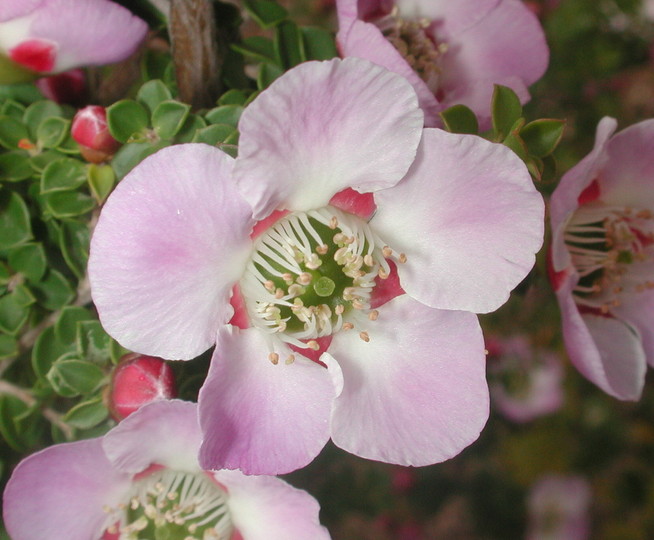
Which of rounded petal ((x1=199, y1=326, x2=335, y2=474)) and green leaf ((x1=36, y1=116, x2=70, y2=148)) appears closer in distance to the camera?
rounded petal ((x1=199, y1=326, x2=335, y2=474))

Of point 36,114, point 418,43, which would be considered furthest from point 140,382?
point 418,43

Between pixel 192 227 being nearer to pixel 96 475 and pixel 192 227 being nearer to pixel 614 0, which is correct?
pixel 96 475

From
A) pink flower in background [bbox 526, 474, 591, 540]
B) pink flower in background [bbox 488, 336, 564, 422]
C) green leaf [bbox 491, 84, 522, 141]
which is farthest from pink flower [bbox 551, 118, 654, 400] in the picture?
pink flower in background [bbox 526, 474, 591, 540]

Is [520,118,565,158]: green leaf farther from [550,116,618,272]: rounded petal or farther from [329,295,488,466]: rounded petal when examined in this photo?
[329,295,488,466]: rounded petal

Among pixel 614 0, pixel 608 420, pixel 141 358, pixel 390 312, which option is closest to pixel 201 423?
pixel 141 358

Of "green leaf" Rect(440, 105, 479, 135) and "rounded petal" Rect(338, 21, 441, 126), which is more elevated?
"rounded petal" Rect(338, 21, 441, 126)


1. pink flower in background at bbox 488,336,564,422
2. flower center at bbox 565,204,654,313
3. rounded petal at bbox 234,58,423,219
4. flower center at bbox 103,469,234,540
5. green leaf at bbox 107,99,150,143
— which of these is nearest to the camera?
rounded petal at bbox 234,58,423,219

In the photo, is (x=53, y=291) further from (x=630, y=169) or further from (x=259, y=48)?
(x=630, y=169)
